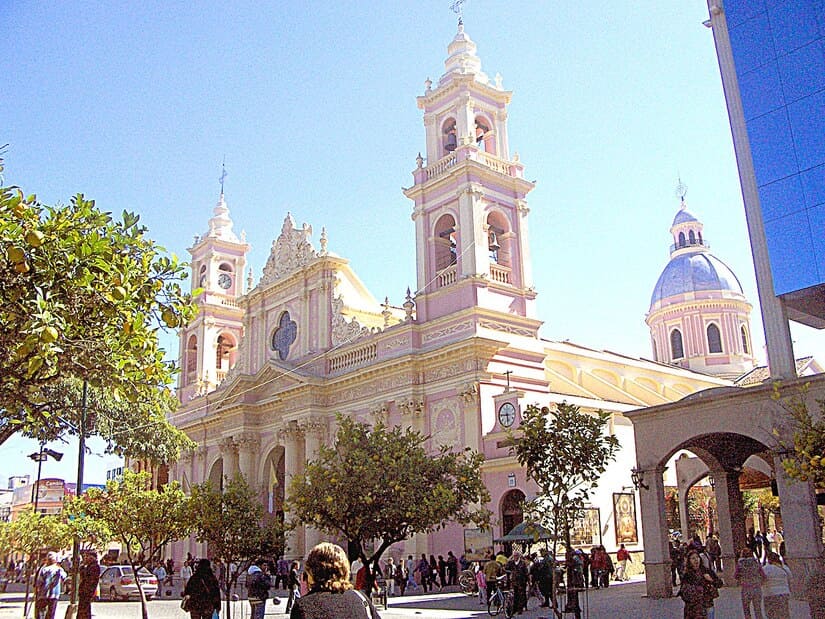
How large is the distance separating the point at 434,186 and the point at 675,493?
52.3ft

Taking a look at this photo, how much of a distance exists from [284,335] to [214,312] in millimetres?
9709

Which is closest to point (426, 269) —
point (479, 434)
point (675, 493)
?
point (479, 434)

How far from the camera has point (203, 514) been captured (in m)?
18.3

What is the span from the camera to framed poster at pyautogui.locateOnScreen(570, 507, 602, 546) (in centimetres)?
2612

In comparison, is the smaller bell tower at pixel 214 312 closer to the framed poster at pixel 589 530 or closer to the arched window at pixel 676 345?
the framed poster at pixel 589 530

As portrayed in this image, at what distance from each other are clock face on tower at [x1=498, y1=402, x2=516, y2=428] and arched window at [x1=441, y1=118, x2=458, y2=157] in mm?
12477

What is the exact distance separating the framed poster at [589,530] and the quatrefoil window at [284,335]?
19242 millimetres

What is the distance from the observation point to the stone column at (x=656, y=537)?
17.4 metres

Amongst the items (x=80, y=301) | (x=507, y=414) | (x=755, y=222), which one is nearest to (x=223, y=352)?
(x=507, y=414)

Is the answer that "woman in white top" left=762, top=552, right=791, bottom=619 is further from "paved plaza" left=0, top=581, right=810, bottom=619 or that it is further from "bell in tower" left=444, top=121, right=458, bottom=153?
"bell in tower" left=444, top=121, right=458, bottom=153

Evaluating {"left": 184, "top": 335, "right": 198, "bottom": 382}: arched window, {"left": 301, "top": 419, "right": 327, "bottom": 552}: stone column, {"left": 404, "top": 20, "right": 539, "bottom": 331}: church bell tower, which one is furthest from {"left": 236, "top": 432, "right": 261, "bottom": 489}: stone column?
{"left": 404, "top": 20, "right": 539, "bottom": 331}: church bell tower

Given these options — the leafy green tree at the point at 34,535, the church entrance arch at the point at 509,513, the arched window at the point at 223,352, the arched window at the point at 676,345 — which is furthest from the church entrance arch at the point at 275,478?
the arched window at the point at 676,345

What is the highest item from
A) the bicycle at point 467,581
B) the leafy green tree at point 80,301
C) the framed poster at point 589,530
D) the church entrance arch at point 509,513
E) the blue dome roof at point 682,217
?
the blue dome roof at point 682,217

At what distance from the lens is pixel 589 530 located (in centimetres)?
2652
